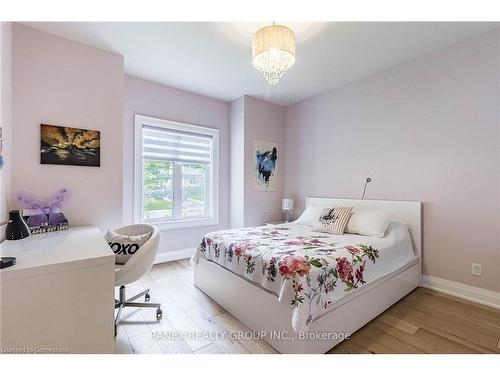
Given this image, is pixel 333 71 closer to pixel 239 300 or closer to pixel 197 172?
pixel 197 172

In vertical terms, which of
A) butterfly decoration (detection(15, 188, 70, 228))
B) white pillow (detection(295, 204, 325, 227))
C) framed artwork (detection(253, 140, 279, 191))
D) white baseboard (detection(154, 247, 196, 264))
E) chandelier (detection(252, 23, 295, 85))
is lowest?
white baseboard (detection(154, 247, 196, 264))

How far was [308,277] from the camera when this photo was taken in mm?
1484

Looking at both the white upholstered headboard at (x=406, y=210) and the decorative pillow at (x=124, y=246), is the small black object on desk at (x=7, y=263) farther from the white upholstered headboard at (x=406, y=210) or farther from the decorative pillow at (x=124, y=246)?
the white upholstered headboard at (x=406, y=210)

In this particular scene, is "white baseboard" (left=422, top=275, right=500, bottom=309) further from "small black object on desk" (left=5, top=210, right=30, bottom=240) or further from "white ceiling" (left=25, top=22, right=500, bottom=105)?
"small black object on desk" (left=5, top=210, right=30, bottom=240)

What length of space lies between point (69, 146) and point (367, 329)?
126 inches

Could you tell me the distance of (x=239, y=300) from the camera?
195cm

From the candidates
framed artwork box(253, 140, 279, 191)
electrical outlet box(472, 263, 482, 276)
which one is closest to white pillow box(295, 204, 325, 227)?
framed artwork box(253, 140, 279, 191)

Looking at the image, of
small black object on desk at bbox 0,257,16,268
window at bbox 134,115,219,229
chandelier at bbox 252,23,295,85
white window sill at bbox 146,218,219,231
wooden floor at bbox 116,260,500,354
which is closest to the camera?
small black object on desk at bbox 0,257,16,268

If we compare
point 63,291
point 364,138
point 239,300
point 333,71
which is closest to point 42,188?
point 63,291

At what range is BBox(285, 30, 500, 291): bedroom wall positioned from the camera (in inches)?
86.5

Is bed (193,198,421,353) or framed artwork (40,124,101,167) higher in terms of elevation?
framed artwork (40,124,101,167)

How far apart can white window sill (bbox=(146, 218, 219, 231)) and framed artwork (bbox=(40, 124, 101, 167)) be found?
1235 mm

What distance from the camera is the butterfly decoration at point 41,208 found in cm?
196
